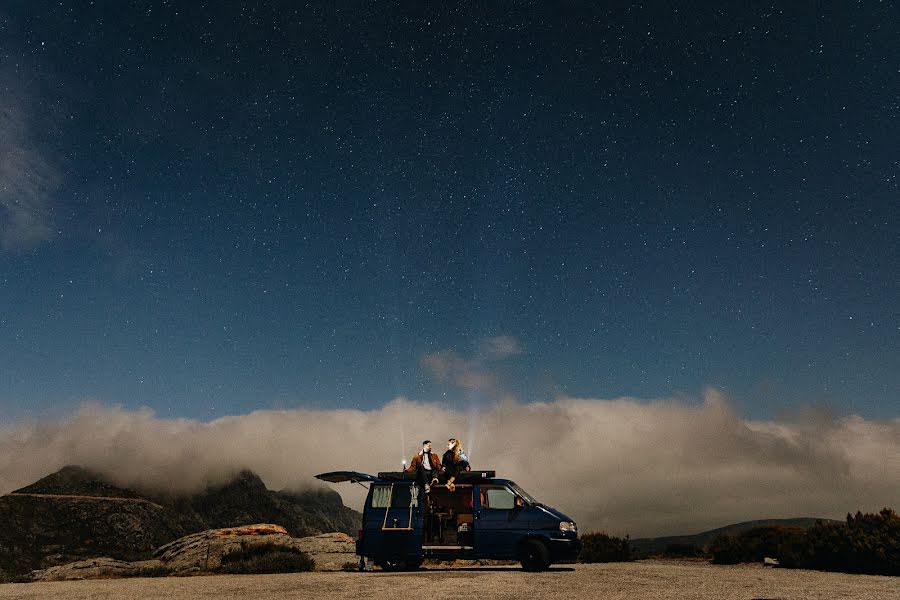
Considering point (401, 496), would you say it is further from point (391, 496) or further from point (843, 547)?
point (843, 547)

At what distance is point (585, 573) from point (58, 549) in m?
166

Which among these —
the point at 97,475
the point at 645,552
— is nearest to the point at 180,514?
the point at 97,475

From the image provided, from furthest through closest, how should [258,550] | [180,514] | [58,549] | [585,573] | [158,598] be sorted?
[180,514], [58,549], [258,550], [585,573], [158,598]

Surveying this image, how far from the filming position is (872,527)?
48.6ft

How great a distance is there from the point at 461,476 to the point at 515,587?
179 inches

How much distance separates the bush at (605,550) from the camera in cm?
2045

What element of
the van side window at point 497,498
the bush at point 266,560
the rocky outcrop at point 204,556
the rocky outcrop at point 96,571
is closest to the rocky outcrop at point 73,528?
the rocky outcrop at point 204,556

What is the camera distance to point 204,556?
1869cm

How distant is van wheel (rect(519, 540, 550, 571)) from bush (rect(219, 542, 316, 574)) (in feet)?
18.5

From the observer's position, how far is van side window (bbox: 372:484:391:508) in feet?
49.8

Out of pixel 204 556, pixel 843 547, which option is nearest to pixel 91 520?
pixel 204 556

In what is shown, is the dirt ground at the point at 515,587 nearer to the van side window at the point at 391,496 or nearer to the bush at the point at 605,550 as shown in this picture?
the van side window at the point at 391,496

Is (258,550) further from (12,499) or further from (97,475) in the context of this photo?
A: (97,475)

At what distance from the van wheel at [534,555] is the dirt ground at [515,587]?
0.86 ft
